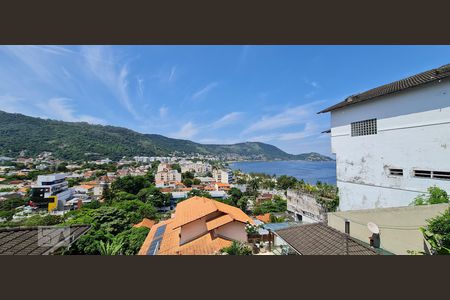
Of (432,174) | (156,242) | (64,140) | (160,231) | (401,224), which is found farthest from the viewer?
(64,140)

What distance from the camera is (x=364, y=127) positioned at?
6840 millimetres

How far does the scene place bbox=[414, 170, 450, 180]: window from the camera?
4.82m

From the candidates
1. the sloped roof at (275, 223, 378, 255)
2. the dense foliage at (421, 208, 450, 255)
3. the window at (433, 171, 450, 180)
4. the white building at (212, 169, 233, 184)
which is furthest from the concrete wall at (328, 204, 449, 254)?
the white building at (212, 169, 233, 184)

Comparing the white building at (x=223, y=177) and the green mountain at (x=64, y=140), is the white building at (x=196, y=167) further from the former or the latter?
the green mountain at (x=64, y=140)

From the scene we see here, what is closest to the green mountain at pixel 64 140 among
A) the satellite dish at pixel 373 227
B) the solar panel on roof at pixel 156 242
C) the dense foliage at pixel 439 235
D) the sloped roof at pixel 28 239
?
the solar panel on roof at pixel 156 242

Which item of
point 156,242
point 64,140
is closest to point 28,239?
point 156,242

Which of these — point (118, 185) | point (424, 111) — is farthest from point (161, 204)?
point (424, 111)

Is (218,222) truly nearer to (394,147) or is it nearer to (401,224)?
(401,224)

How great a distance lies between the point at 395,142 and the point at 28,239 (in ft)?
26.3

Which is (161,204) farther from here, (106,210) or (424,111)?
(424,111)

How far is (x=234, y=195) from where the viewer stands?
32.4 m

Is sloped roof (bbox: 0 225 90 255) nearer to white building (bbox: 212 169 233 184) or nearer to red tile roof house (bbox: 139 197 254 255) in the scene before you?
red tile roof house (bbox: 139 197 254 255)

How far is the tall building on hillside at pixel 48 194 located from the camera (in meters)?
28.2

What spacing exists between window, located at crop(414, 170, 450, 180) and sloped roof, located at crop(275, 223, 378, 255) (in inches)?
121
